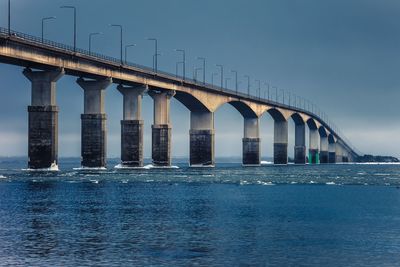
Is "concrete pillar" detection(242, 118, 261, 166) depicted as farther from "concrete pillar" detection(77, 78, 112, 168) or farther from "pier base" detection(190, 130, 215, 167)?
"concrete pillar" detection(77, 78, 112, 168)

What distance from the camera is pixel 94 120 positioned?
12175cm

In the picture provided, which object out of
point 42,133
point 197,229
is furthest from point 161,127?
point 197,229

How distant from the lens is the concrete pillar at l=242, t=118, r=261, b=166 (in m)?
195

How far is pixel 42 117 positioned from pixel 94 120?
16.7 metres

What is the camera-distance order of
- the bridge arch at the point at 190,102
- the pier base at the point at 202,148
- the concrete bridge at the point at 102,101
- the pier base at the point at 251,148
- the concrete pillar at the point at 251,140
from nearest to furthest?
the concrete bridge at the point at 102,101, the bridge arch at the point at 190,102, the pier base at the point at 202,148, the pier base at the point at 251,148, the concrete pillar at the point at 251,140

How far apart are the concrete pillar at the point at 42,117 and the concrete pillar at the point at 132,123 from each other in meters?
30.9

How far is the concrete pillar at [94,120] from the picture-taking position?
400ft

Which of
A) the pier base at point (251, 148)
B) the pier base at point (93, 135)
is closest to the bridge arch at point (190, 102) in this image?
the pier base at point (251, 148)

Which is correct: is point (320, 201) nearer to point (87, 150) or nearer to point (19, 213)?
point (19, 213)

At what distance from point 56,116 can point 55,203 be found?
49.5 meters

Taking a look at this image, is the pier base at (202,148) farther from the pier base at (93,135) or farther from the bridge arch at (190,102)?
the pier base at (93,135)

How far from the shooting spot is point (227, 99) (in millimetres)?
175750

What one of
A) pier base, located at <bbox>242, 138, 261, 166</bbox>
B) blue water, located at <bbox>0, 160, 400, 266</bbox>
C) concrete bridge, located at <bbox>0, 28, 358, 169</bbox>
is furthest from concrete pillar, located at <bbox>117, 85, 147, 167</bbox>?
blue water, located at <bbox>0, 160, 400, 266</bbox>

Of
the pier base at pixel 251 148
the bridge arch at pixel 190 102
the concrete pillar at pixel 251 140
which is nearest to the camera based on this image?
the bridge arch at pixel 190 102
